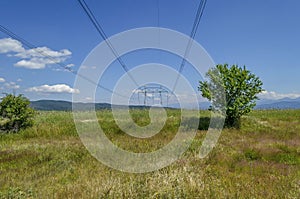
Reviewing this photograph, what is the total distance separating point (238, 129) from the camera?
21125mm

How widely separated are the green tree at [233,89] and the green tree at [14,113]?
1534cm

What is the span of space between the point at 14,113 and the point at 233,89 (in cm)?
1859

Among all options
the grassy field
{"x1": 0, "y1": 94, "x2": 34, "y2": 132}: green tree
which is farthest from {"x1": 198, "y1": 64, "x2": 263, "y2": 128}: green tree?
{"x1": 0, "y1": 94, "x2": 34, "y2": 132}: green tree

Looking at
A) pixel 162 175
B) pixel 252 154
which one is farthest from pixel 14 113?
pixel 252 154

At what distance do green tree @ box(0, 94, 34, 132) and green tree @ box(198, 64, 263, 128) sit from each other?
50.3 ft

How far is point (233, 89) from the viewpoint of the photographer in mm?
20438

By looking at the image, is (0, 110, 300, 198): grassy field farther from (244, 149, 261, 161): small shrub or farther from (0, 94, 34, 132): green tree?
(0, 94, 34, 132): green tree

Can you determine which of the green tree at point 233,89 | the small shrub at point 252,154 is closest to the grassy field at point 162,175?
the small shrub at point 252,154

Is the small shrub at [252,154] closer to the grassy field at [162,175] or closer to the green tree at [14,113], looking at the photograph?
the grassy field at [162,175]

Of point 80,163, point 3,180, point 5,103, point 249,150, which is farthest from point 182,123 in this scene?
point 3,180

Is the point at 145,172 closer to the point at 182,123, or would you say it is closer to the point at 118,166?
the point at 118,166

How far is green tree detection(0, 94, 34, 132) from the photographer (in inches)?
779

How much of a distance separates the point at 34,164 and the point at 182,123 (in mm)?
14610

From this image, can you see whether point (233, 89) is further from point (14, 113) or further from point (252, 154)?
point (14, 113)
